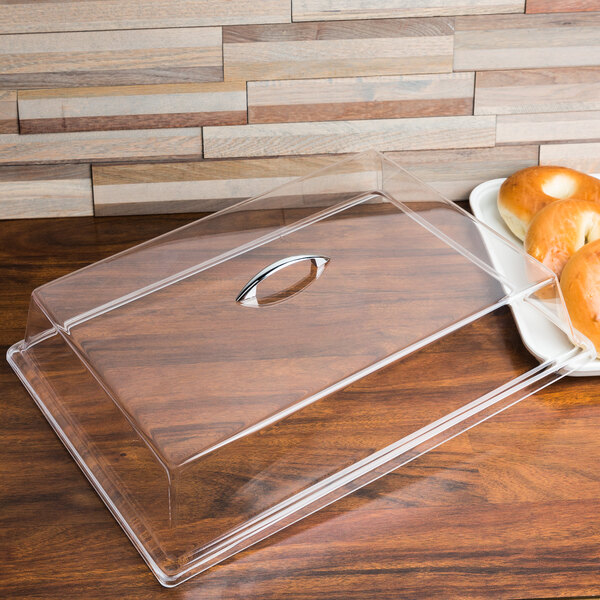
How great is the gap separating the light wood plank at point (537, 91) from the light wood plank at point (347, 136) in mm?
22

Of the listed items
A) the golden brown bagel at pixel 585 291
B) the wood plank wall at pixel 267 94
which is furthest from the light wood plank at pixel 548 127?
the golden brown bagel at pixel 585 291

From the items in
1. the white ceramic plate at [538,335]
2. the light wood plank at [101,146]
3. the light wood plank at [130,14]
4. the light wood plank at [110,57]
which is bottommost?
the white ceramic plate at [538,335]

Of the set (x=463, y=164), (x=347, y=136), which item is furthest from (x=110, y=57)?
(x=463, y=164)

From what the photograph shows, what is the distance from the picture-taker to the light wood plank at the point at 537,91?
84cm

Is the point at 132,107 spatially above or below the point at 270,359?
above

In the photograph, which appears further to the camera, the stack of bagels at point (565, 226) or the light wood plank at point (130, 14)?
the light wood plank at point (130, 14)

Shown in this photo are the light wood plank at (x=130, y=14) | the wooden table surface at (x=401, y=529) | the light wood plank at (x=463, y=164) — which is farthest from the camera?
the light wood plank at (x=463, y=164)

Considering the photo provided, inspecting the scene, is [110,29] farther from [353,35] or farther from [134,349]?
[134,349]

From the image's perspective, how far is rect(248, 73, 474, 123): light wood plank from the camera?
2.71 feet

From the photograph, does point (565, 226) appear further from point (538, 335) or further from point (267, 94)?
point (267, 94)

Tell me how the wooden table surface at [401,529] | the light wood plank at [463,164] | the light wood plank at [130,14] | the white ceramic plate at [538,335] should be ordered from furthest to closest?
the light wood plank at [463,164], the light wood plank at [130,14], the white ceramic plate at [538,335], the wooden table surface at [401,529]

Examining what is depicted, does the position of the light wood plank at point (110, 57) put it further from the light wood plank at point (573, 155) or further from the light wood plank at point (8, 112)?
the light wood plank at point (573, 155)

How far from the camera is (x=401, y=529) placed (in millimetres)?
576

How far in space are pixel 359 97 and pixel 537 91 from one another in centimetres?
18
